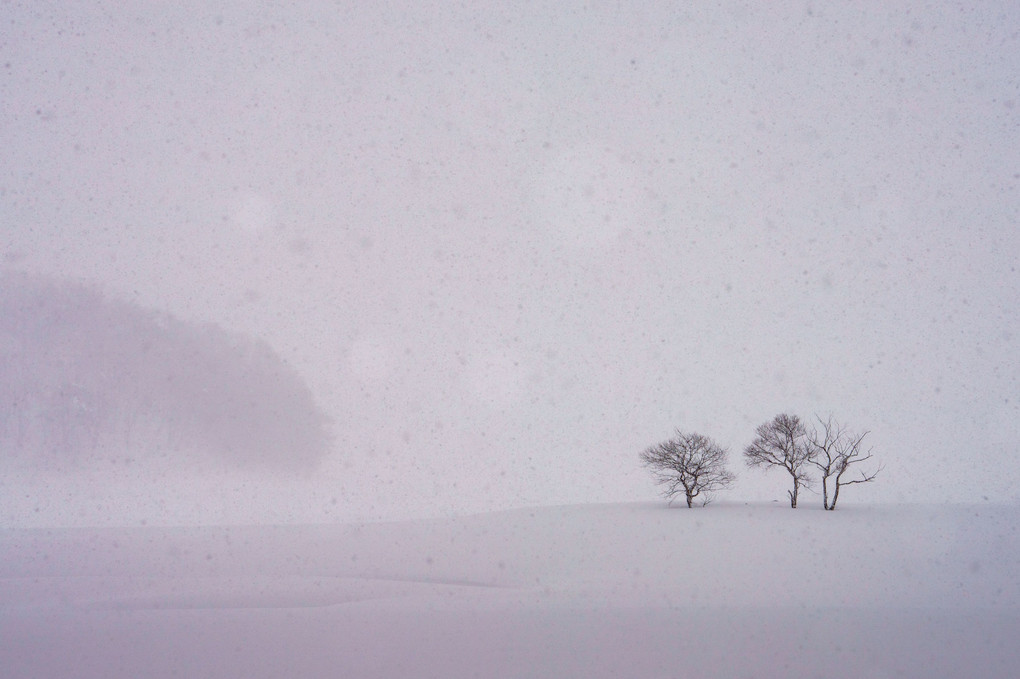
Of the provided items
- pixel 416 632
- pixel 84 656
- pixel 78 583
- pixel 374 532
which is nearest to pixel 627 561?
pixel 416 632

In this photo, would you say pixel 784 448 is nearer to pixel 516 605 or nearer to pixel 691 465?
pixel 691 465

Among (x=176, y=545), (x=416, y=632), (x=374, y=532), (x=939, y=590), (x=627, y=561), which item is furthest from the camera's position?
(x=374, y=532)

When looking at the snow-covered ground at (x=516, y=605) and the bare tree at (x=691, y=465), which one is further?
the bare tree at (x=691, y=465)

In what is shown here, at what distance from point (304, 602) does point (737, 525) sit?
18.5 m

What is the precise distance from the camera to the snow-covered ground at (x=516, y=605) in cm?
827

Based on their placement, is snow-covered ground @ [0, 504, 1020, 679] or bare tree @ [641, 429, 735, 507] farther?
bare tree @ [641, 429, 735, 507]

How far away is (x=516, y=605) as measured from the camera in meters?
11.3

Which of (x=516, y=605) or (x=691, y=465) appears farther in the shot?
(x=691, y=465)

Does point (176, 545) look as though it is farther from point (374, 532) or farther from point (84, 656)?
point (84, 656)

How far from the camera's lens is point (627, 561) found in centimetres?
1653

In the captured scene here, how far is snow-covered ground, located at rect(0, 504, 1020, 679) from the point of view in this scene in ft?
27.1

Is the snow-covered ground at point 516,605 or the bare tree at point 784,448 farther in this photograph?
the bare tree at point 784,448

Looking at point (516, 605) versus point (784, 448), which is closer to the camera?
point (516, 605)

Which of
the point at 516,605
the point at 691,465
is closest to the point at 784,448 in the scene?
the point at 691,465
